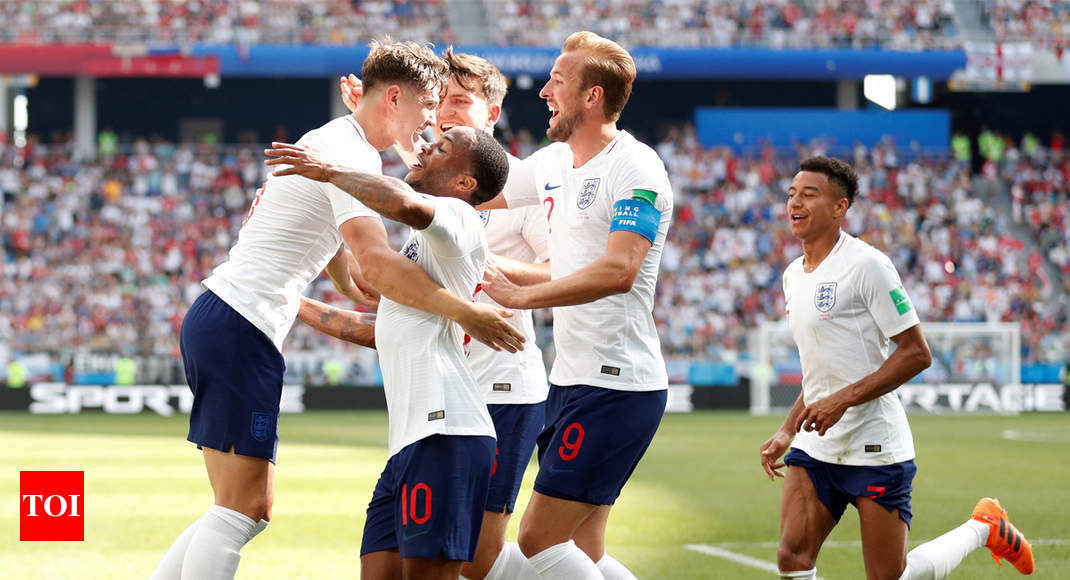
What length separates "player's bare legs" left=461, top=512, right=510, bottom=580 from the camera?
18.5 feet

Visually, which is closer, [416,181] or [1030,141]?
[416,181]

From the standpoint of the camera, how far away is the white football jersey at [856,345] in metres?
6.05

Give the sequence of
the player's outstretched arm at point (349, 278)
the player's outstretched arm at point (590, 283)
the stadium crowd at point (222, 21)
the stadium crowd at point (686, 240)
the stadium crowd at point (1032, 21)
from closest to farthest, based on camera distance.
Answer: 1. the player's outstretched arm at point (590, 283)
2. the player's outstretched arm at point (349, 278)
3. the stadium crowd at point (686, 240)
4. the stadium crowd at point (222, 21)
5. the stadium crowd at point (1032, 21)

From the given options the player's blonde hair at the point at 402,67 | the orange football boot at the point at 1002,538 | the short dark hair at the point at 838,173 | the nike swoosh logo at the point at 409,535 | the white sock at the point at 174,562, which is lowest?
the orange football boot at the point at 1002,538

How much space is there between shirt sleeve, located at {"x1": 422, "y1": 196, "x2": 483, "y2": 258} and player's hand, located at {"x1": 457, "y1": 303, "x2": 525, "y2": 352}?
21 centimetres

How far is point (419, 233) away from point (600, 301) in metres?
0.98

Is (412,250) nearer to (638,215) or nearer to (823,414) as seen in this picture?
(638,215)

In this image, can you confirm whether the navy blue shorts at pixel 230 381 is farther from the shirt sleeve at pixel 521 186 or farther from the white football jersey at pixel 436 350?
the shirt sleeve at pixel 521 186


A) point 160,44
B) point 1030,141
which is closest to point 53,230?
point 160,44

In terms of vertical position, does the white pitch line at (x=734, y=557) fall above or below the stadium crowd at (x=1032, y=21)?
below

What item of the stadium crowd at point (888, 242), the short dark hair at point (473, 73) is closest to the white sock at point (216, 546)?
the short dark hair at point (473, 73)

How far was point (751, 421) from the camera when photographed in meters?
23.4

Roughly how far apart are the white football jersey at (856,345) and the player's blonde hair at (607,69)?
1.58 metres

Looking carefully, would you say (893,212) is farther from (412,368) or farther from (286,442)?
(412,368)
